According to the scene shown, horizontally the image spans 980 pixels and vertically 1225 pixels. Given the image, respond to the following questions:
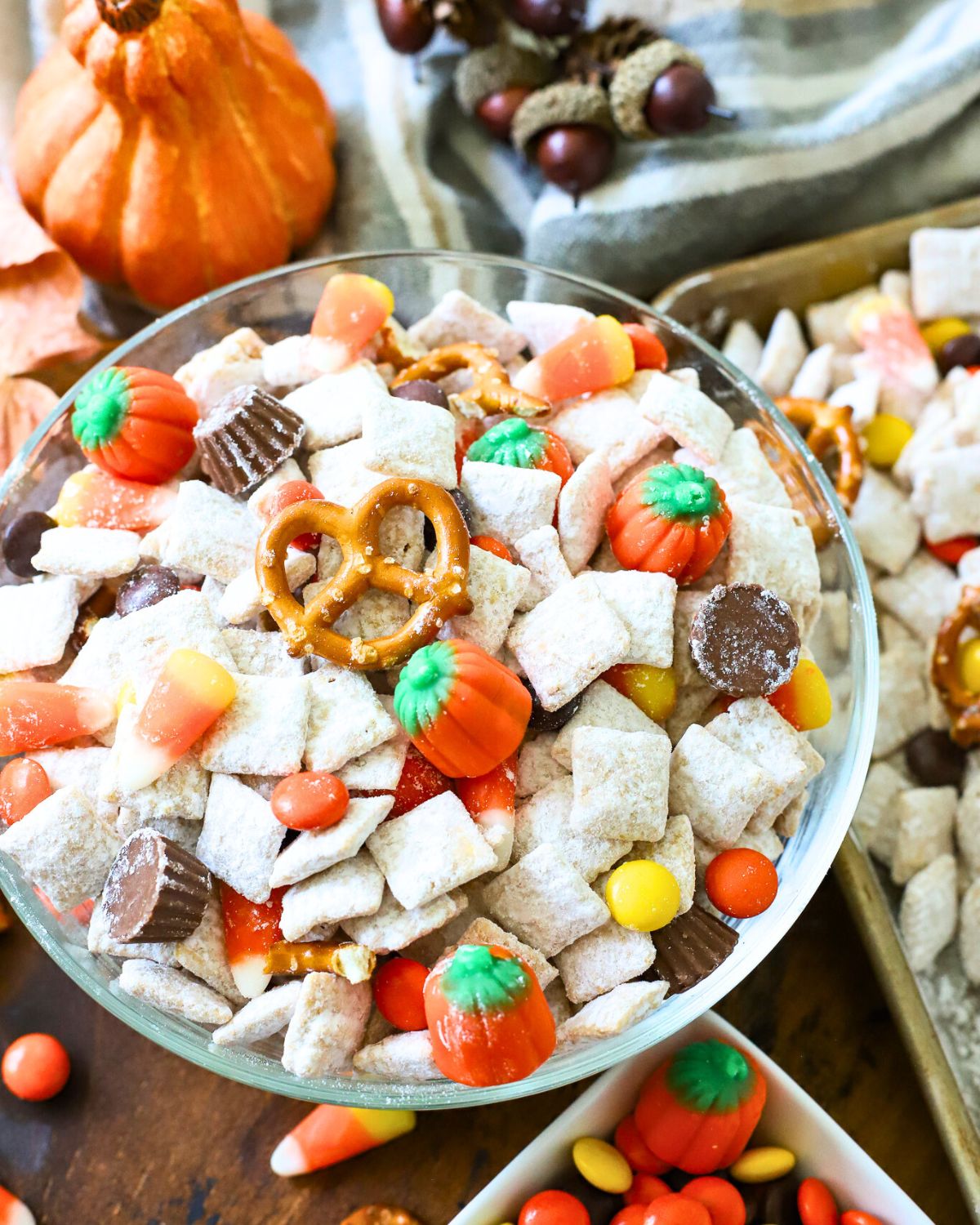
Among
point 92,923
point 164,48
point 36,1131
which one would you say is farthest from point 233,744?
point 164,48

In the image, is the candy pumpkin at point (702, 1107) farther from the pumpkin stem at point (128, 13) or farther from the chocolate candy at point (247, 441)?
the pumpkin stem at point (128, 13)

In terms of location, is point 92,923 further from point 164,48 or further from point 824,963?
point 164,48

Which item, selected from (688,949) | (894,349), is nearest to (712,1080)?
(688,949)

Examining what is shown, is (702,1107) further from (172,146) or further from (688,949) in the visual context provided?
(172,146)

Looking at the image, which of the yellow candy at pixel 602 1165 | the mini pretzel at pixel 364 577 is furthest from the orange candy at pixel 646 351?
the yellow candy at pixel 602 1165

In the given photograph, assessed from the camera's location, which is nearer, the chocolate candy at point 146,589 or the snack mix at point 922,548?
the chocolate candy at point 146,589

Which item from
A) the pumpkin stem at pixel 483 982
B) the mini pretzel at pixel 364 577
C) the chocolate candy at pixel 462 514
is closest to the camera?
the pumpkin stem at pixel 483 982
